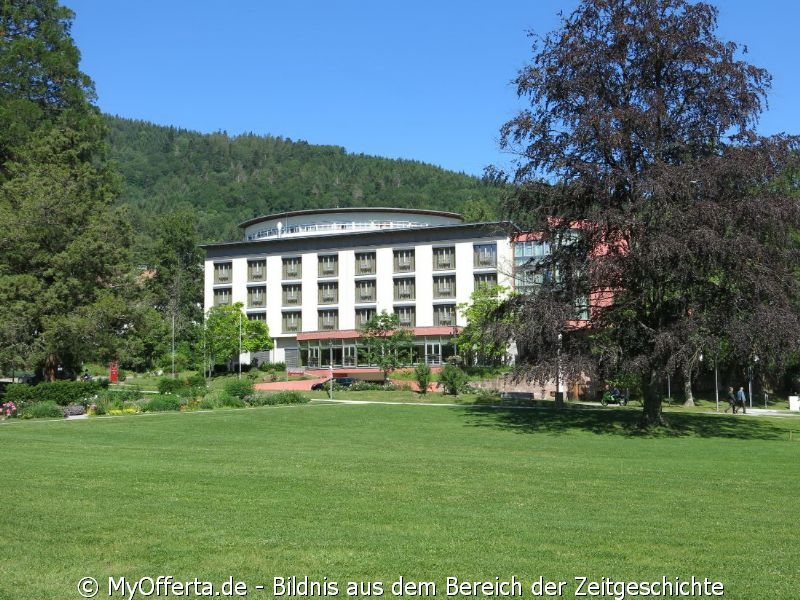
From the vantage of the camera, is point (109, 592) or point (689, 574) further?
point (689, 574)

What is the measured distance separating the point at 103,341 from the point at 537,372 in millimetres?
22690

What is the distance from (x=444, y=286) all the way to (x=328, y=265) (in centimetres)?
1246

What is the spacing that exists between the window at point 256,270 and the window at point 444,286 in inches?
729

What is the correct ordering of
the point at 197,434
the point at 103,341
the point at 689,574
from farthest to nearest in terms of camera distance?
the point at 103,341 < the point at 197,434 < the point at 689,574

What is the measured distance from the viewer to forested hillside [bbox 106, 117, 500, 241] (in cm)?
15625

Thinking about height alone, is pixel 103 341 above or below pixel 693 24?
below

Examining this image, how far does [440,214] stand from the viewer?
90000mm

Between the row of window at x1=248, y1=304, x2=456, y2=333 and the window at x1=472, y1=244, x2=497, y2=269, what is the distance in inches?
182

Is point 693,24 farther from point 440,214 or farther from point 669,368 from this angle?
point 440,214

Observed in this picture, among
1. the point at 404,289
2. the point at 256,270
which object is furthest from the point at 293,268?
the point at 404,289

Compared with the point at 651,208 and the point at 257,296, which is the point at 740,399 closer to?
the point at 651,208

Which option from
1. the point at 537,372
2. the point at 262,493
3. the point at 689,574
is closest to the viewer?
the point at 689,574

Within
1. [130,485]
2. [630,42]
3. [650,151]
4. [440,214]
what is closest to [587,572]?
[130,485]

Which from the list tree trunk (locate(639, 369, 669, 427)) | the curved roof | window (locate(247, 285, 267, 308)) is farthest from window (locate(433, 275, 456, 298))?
tree trunk (locate(639, 369, 669, 427))
